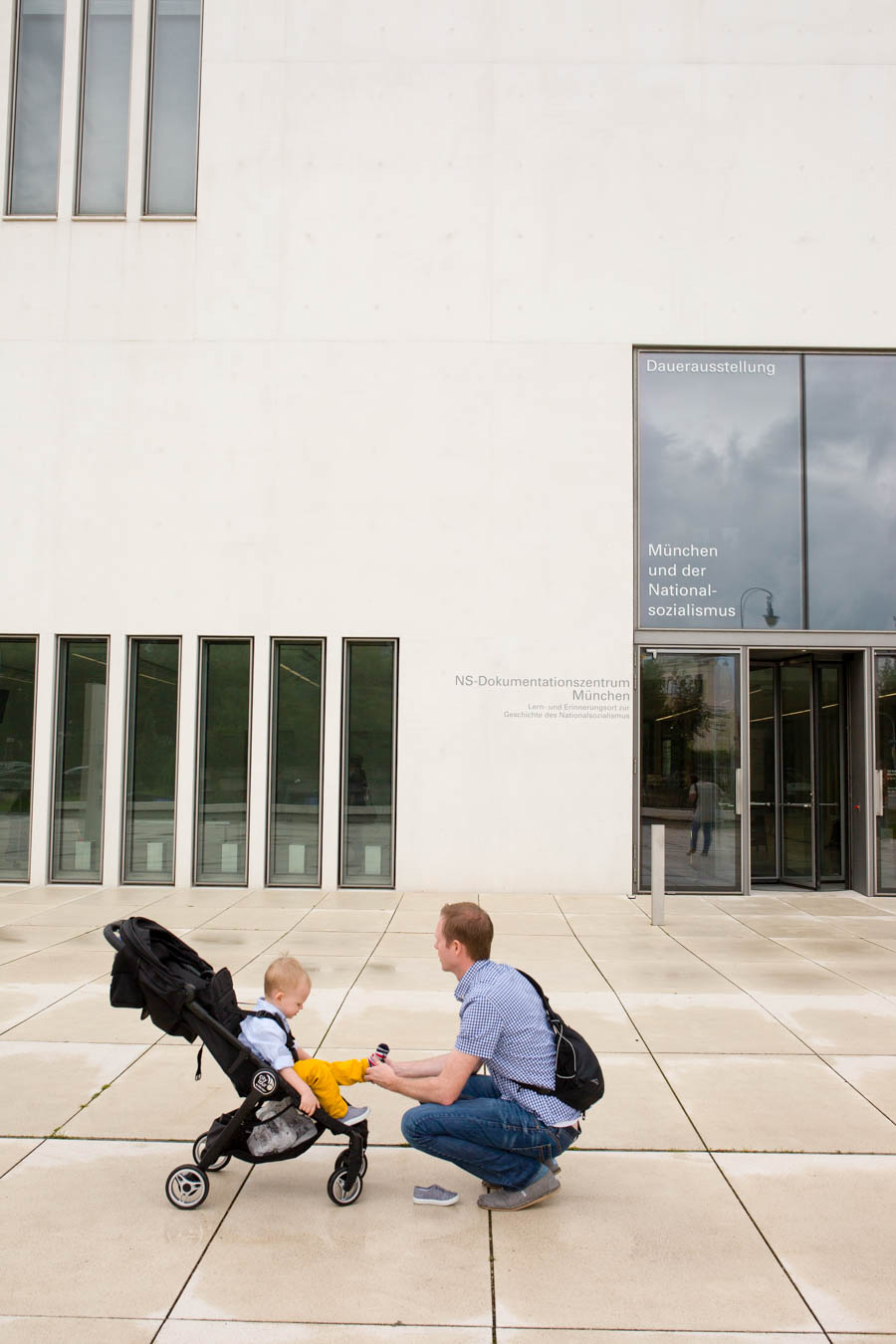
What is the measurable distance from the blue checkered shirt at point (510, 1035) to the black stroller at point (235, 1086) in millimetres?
665

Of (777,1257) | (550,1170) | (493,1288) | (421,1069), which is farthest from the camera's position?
(550,1170)

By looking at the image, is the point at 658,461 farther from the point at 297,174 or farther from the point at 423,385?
the point at 297,174

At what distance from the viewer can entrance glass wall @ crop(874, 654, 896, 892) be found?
44.5ft

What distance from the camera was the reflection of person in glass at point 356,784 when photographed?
527 inches

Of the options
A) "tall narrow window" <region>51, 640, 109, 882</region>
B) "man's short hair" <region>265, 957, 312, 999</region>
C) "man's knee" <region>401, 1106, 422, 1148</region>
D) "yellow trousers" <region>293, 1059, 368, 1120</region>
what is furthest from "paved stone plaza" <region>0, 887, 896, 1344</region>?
"tall narrow window" <region>51, 640, 109, 882</region>

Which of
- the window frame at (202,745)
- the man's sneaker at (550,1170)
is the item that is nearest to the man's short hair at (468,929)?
the man's sneaker at (550,1170)

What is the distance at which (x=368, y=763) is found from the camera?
44.0 feet

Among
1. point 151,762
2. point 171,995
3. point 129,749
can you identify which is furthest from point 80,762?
point 171,995

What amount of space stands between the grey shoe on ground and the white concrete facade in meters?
9.31

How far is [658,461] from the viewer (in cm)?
1379

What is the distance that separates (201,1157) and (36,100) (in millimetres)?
14907

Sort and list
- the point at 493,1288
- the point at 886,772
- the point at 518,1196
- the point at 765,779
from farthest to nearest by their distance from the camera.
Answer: the point at 765,779, the point at 886,772, the point at 518,1196, the point at 493,1288

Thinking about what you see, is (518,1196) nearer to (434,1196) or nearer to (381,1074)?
(434,1196)

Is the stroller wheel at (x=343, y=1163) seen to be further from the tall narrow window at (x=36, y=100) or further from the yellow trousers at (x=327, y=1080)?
the tall narrow window at (x=36, y=100)
